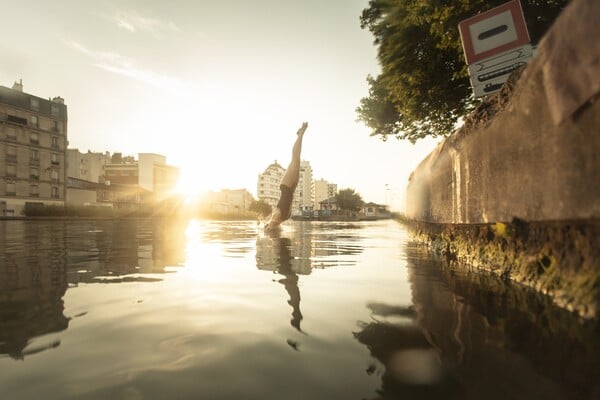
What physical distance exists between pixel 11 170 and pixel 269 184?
224ft

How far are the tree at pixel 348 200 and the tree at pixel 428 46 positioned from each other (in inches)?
2660

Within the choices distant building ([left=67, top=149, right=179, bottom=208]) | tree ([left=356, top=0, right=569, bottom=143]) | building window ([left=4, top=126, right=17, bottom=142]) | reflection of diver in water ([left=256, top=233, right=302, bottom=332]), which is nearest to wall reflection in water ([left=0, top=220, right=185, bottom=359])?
reflection of diver in water ([left=256, top=233, right=302, bottom=332])

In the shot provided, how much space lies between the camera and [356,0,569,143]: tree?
7.70 meters

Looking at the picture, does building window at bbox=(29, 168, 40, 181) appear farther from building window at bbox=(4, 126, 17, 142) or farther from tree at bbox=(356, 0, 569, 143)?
tree at bbox=(356, 0, 569, 143)

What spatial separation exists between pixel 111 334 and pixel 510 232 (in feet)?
10.8

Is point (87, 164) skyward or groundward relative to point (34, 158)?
skyward

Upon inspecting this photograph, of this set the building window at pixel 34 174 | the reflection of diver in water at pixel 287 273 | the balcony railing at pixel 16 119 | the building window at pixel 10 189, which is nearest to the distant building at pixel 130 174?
the building window at pixel 34 174

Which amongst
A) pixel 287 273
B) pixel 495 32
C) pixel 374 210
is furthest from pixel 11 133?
pixel 374 210

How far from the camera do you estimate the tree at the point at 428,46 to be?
7.70m

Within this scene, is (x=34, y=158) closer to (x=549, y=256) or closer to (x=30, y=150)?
(x=30, y=150)

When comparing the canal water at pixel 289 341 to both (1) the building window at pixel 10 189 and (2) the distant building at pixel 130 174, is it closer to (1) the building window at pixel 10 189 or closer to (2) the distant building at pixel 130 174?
(1) the building window at pixel 10 189

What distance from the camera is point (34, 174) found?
1725 inches

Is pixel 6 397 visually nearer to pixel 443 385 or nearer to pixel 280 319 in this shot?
pixel 280 319

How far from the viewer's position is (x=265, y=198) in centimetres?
10188
